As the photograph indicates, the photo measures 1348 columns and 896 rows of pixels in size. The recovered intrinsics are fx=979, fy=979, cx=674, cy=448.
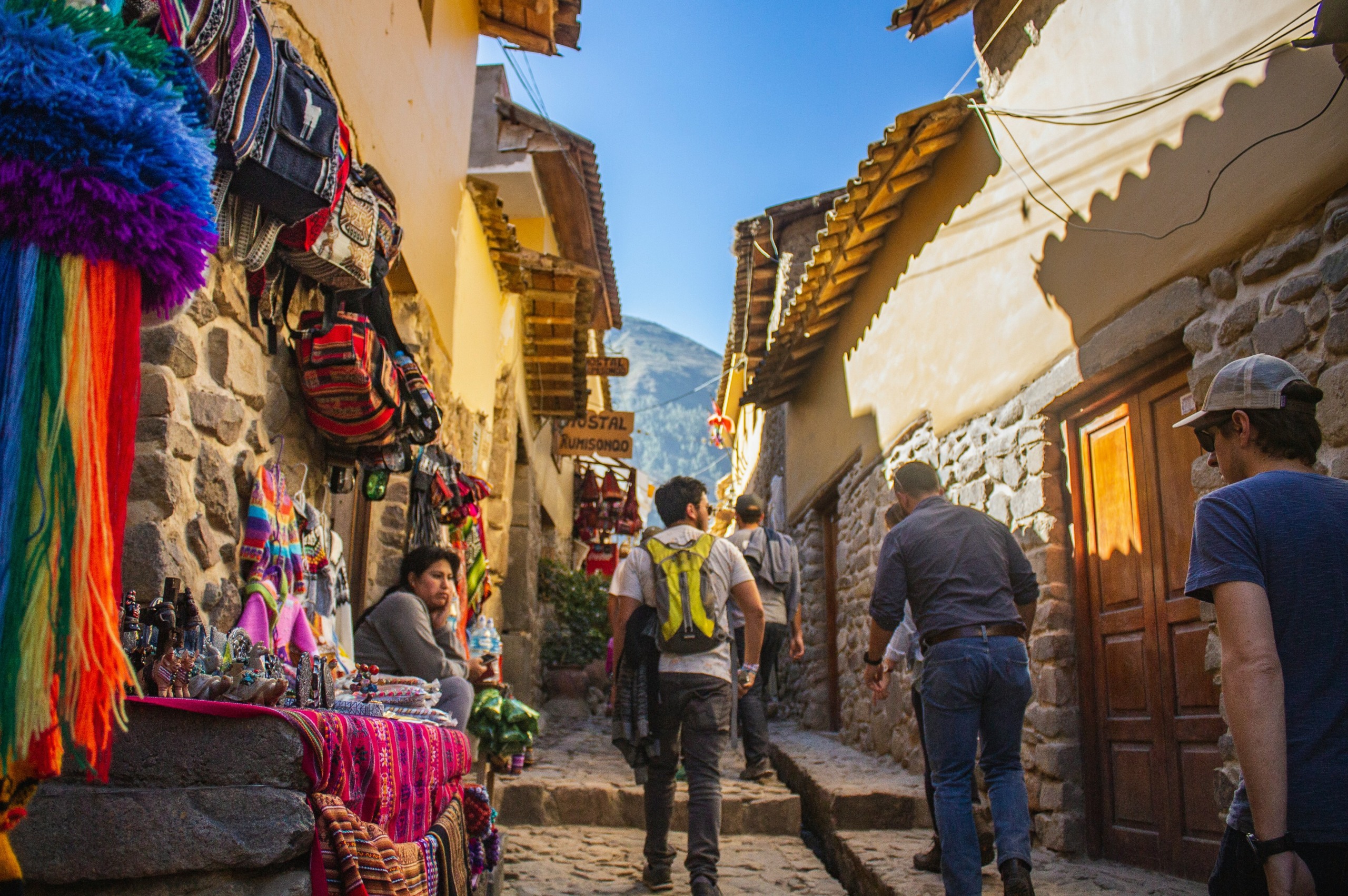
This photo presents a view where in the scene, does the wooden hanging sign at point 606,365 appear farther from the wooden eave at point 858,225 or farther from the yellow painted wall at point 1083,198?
the yellow painted wall at point 1083,198

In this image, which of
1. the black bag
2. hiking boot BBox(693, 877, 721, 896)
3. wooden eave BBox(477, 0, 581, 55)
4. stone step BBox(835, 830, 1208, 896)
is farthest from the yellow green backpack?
wooden eave BBox(477, 0, 581, 55)

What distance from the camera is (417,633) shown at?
414 centimetres

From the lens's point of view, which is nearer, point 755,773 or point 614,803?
point 614,803

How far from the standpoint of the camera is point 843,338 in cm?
874

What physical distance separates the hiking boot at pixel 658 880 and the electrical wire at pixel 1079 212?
10.7ft

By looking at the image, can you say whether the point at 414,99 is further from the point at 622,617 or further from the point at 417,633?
the point at 622,617

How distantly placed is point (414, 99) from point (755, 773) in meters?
4.35

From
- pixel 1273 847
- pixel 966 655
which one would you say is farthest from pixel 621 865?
pixel 1273 847

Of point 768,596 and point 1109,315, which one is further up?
point 1109,315

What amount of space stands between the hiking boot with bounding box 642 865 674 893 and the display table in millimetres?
2443

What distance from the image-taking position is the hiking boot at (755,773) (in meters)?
5.97

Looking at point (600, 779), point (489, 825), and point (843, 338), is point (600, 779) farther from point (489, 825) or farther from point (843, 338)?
point (843, 338)

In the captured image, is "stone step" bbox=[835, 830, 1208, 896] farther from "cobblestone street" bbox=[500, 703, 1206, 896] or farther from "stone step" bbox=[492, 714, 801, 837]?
"stone step" bbox=[492, 714, 801, 837]

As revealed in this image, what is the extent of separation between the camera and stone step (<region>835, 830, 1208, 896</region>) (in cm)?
356
